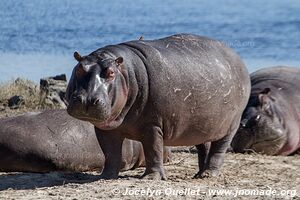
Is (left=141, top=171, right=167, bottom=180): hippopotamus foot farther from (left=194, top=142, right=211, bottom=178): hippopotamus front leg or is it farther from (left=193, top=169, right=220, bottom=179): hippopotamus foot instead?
(left=194, top=142, right=211, bottom=178): hippopotamus front leg

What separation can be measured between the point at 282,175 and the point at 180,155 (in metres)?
1.67

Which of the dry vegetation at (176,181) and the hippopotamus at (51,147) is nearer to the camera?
the dry vegetation at (176,181)

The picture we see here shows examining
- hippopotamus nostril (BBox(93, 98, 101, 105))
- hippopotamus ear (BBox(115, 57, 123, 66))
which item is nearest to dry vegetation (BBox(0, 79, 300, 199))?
hippopotamus nostril (BBox(93, 98, 101, 105))

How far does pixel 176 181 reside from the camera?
837 cm

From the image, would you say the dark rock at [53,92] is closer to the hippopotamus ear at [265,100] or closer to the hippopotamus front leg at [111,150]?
the hippopotamus ear at [265,100]

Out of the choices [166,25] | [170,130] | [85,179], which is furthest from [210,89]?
[166,25]

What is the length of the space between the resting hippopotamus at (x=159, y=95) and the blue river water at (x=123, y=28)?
339 inches

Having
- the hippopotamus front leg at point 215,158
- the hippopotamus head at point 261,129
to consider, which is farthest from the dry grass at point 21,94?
the hippopotamus front leg at point 215,158

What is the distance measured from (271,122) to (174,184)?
3429 mm

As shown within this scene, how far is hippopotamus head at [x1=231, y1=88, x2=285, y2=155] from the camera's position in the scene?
11055 mm

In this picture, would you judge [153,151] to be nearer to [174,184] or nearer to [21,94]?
[174,184]

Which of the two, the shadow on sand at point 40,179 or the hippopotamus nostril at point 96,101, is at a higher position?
the hippopotamus nostril at point 96,101

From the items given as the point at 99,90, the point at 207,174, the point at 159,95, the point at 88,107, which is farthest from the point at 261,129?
the point at 88,107

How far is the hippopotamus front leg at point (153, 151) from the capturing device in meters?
8.12
